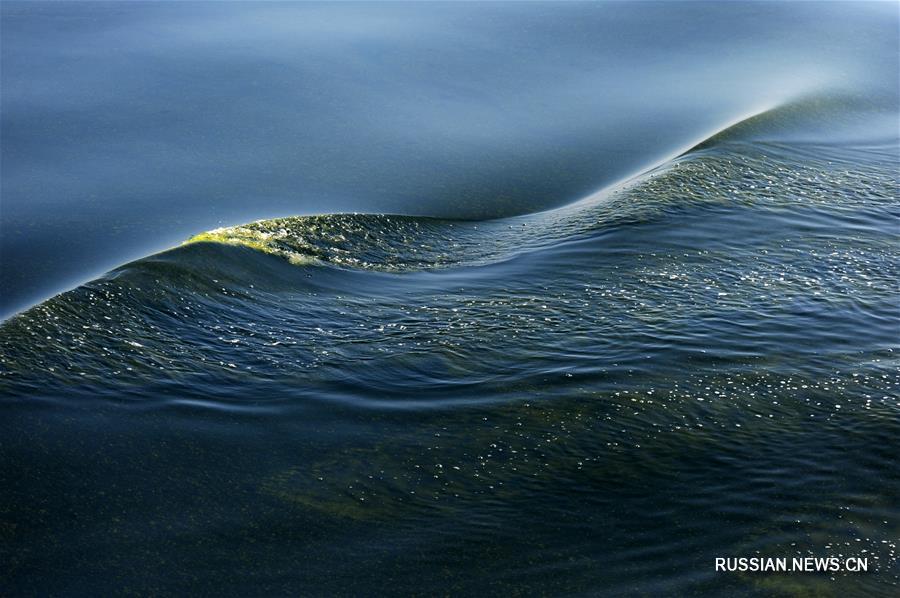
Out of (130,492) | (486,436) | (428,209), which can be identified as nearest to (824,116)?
(428,209)

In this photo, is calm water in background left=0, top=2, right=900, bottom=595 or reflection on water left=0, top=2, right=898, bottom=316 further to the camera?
reflection on water left=0, top=2, right=898, bottom=316

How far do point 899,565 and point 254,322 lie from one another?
14.0ft

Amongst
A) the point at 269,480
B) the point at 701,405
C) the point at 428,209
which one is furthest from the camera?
the point at 428,209

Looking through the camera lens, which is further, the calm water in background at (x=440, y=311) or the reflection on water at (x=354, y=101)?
the reflection on water at (x=354, y=101)

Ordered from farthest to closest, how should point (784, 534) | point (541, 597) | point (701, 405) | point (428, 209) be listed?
point (428, 209) → point (701, 405) → point (784, 534) → point (541, 597)

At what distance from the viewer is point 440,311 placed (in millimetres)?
6812

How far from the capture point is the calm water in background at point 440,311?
16.1ft

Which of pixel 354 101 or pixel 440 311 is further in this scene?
pixel 354 101

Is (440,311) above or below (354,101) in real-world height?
below

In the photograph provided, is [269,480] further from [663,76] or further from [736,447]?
[663,76]

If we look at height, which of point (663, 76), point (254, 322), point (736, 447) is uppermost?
point (663, 76)

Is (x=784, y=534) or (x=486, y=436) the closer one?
(x=784, y=534)

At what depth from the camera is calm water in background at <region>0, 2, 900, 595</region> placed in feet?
16.1

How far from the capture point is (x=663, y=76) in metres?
11.1
